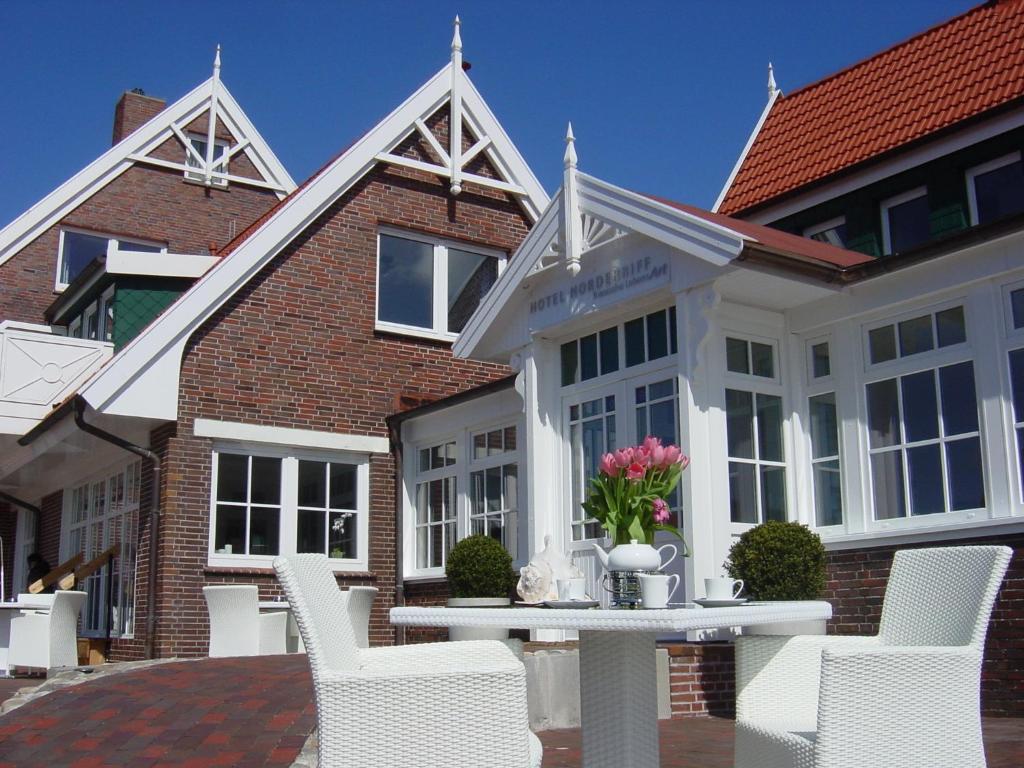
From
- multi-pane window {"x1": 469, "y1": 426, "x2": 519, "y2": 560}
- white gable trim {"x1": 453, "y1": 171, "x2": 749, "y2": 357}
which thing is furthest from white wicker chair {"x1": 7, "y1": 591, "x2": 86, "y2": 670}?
white gable trim {"x1": 453, "y1": 171, "x2": 749, "y2": 357}

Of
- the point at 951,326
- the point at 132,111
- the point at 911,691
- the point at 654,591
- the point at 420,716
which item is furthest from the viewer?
the point at 132,111

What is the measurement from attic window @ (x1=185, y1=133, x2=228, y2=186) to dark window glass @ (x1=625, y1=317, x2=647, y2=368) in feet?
41.1

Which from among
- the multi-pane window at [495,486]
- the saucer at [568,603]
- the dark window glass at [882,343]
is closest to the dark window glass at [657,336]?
the dark window glass at [882,343]

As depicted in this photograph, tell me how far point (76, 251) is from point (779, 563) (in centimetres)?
1546

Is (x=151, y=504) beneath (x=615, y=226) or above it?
beneath

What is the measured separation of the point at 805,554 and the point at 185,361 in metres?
7.64

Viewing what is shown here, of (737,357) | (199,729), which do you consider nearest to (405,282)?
(737,357)

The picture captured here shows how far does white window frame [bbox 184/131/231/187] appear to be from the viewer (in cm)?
2058

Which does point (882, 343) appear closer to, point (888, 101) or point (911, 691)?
point (911, 691)

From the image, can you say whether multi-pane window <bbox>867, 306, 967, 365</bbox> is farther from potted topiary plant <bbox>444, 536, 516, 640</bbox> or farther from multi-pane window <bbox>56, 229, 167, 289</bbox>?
multi-pane window <bbox>56, 229, 167, 289</bbox>

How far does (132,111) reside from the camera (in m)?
23.2

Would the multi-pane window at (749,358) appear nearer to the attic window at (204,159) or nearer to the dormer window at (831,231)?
the dormer window at (831,231)

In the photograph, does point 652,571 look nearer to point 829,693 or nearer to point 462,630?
point 829,693

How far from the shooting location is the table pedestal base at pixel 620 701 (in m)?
4.20
